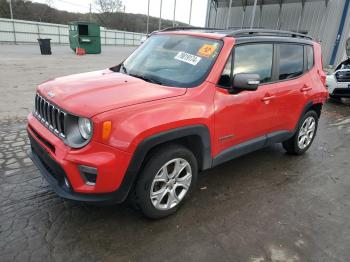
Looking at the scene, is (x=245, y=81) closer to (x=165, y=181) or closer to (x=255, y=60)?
(x=255, y=60)

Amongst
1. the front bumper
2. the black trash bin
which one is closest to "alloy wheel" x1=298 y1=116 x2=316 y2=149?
the front bumper

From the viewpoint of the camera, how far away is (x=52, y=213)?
3057mm

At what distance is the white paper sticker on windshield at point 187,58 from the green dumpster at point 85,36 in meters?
18.4

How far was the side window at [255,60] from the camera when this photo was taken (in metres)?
3.42

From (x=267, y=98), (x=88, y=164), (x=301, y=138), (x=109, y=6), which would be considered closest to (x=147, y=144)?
(x=88, y=164)

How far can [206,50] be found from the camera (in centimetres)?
336

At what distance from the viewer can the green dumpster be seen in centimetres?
2005

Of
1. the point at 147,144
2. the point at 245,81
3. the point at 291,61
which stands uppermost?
the point at 291,61

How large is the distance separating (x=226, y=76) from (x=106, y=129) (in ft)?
4.94

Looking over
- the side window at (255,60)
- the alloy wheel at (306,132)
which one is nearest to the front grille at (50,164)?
the side window at (255,60)

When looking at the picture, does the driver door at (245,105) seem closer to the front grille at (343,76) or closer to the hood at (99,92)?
the hood at (99,92)

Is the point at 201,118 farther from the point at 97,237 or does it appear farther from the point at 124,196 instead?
the point at 97,237

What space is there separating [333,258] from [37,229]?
2.71 metres

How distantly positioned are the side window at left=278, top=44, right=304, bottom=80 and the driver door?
0.86 feet
